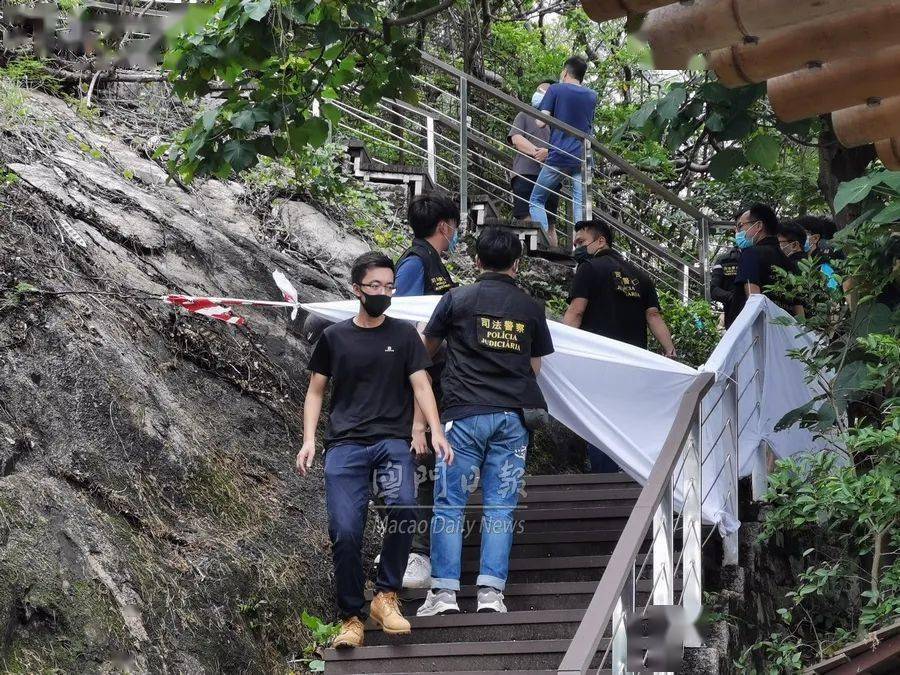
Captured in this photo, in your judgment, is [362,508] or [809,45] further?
[362,508]

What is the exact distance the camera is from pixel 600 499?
746cm

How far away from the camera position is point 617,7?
4.08m

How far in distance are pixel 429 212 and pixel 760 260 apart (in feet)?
7.76

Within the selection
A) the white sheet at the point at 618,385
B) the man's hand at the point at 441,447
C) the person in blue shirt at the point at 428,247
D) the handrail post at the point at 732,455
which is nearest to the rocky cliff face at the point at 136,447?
the white sheet at the point at 618,385

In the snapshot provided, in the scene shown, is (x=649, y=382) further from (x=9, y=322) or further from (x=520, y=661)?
(x=9, y=322)

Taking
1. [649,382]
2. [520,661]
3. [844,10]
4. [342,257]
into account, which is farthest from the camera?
[342,257]

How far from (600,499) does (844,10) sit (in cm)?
404

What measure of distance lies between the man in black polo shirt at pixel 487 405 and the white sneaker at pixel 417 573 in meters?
0.28

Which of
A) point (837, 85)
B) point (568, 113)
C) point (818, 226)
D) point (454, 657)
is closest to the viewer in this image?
point (837, 85)

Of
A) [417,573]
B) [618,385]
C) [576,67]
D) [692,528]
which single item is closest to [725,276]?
[576,67]

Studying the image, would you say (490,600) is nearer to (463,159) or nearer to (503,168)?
(463,159)

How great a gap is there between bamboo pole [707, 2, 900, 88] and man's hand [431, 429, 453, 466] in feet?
7.50

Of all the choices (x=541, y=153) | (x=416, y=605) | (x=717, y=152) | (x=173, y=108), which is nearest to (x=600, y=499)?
(x=416, y=605)

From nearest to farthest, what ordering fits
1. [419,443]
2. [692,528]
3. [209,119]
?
[692,528] < [419,443] < [209,119]
